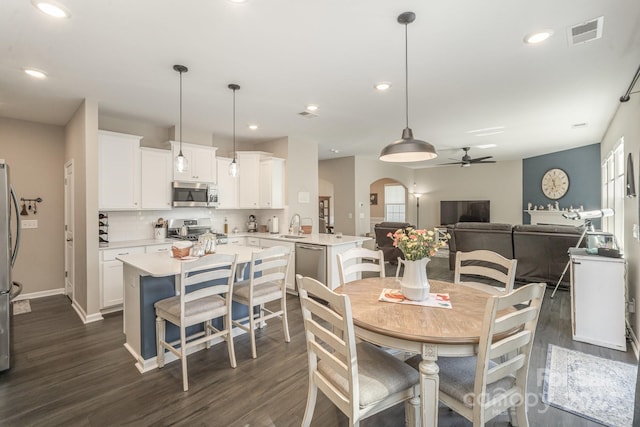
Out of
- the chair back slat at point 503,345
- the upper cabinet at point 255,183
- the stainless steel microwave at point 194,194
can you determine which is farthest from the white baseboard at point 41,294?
the chair back slat at point 503,345

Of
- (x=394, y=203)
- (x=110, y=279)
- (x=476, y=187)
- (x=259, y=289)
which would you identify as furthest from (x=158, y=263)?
(x=394, y=203)

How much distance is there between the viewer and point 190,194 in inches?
193

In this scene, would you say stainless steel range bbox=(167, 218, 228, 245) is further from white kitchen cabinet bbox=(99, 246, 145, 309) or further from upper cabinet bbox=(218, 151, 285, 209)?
white kitchen cabinet bbox=(99, 246, 145, 309)

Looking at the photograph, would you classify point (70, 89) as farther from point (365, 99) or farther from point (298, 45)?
point (365, 99)

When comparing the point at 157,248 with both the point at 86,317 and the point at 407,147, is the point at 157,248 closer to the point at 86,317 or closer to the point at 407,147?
the point at 86,317

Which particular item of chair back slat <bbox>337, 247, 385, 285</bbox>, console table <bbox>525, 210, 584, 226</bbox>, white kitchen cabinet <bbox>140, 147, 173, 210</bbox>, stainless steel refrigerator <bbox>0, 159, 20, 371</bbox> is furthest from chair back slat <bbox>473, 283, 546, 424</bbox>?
console table <bbox>525, 210, 584, 226</bbox>

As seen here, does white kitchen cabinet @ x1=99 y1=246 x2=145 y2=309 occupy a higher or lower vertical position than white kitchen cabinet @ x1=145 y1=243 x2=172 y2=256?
lower

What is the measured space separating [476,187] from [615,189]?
459cm

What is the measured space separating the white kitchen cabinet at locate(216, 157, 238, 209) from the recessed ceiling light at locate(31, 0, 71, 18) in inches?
128

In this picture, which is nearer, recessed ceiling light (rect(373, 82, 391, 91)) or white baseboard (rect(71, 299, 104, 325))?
recessed ceiling light (rect(373, 82, 391, 91))

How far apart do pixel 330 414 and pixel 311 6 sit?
8.90 ft

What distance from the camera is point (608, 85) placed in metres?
3.31

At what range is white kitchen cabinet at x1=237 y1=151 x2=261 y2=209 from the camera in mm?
5598

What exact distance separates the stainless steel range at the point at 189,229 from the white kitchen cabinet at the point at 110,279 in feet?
3.13
